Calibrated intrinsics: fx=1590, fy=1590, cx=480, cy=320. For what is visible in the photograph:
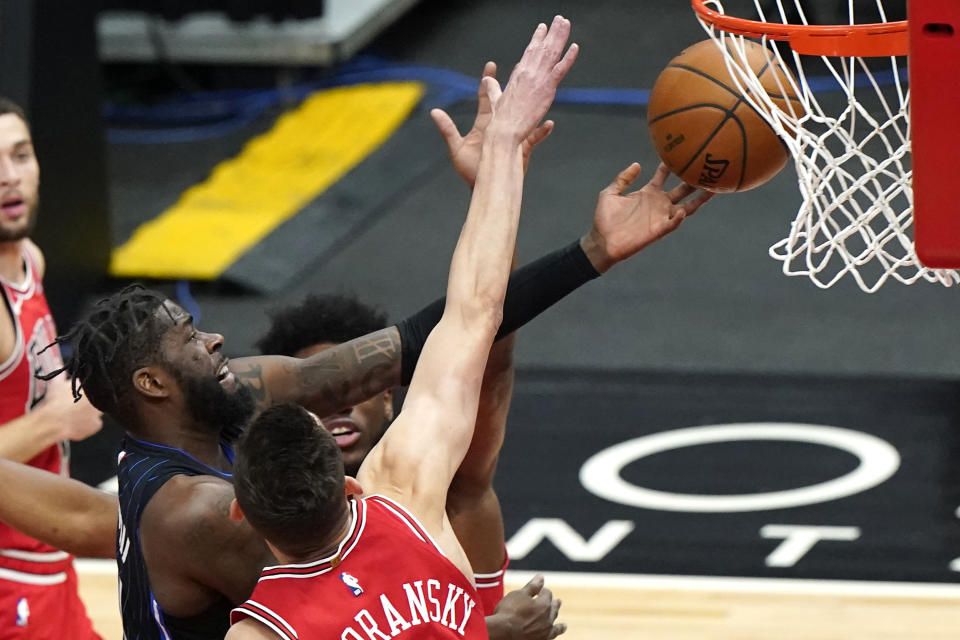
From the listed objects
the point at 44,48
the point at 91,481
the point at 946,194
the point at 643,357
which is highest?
the point at 946,194

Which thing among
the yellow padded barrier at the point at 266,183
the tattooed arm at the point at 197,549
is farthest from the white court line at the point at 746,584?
the yellow padded barrier at the point at 266,183

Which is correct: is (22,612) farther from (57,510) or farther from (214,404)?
(214,404)

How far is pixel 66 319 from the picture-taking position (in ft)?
24.8

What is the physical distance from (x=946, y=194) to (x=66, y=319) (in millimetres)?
5777

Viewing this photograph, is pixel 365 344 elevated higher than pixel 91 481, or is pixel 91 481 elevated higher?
pixel 365 344

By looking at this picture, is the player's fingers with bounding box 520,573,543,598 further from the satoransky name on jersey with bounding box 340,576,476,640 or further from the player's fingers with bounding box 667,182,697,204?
the player's fingers with bounding box 667,182,697,204

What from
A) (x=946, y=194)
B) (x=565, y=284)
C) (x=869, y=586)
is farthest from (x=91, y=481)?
(x=946, y=194)

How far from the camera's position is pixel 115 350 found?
2932 millimetres

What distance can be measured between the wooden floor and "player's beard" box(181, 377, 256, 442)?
2.30 metres

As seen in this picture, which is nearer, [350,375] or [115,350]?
[115,350]

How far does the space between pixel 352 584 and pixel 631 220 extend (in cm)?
101

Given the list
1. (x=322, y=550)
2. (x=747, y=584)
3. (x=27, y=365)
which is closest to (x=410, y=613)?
(x=322, y=550)

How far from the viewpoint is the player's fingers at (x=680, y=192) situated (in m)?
3.17

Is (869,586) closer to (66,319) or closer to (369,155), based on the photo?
(66,319)
